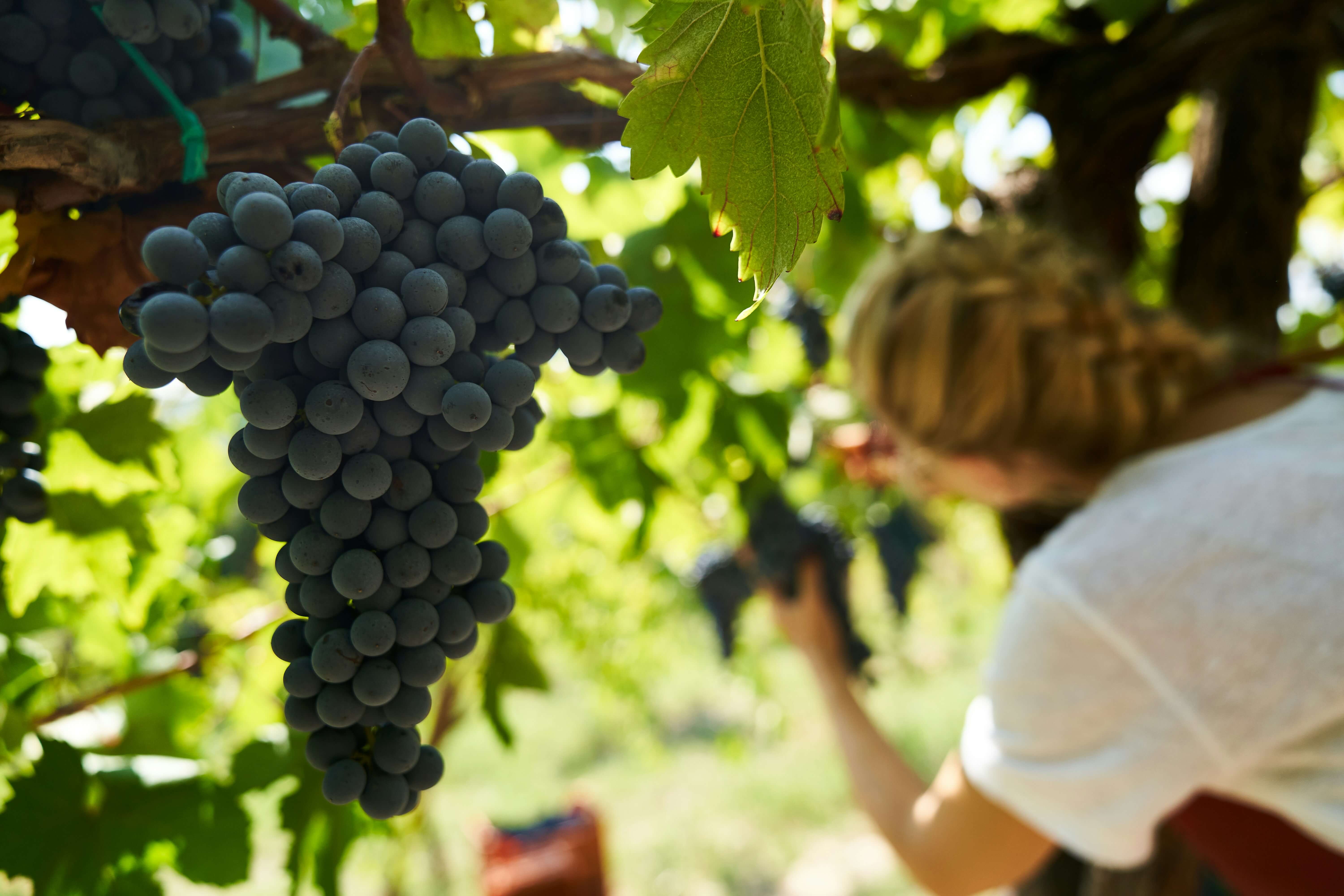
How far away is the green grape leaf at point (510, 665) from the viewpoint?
1.05 metres

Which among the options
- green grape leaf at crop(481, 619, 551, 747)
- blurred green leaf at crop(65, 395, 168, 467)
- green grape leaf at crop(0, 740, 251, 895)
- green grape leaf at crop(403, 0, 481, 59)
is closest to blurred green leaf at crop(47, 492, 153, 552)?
blurred green leaf at crop(65, 395, 168, 467)

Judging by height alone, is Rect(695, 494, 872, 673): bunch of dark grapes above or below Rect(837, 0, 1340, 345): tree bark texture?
below

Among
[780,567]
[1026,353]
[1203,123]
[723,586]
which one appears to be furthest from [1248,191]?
[723,586]

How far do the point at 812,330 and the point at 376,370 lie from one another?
127cm

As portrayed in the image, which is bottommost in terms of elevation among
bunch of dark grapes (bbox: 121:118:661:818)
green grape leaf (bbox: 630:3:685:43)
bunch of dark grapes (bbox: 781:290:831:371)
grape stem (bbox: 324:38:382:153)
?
bunch of dark grapes (bbox: 781:290:831:371)

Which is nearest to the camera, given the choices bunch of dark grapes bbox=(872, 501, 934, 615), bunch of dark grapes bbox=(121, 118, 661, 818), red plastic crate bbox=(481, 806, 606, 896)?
bunch of dark grapes bbox=(121, 118, 661, 818)

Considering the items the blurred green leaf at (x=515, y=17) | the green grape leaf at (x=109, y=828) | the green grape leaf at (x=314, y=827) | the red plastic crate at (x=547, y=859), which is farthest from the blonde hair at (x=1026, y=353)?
the red plastic crate at (x=547, y=859)

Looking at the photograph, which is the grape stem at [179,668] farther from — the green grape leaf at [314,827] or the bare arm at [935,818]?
the bare arm at [935,818]

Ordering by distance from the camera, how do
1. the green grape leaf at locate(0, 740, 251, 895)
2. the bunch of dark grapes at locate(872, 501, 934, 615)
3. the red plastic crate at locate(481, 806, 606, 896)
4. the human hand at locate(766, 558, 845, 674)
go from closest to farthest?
the green grape leaf at locate(0, 740, 251, 895), the human hand at locate(766, 558, 845, 674), the bunch of dark grapes at locate(872, 501, 934, 615), the red plastic crate at locate(481, 806, 606, 896)

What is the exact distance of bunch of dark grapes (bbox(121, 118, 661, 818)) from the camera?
1.14 feet

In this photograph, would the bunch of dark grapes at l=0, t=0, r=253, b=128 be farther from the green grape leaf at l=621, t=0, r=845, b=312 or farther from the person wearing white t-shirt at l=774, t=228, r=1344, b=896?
the person wearing white t-shirt at l=774, t=228, r=1344, b=896

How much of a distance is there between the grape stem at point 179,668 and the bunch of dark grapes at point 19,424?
1.14 feet

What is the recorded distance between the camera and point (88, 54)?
483 mm

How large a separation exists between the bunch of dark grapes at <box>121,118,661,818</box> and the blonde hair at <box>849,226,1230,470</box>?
2.88 feet
